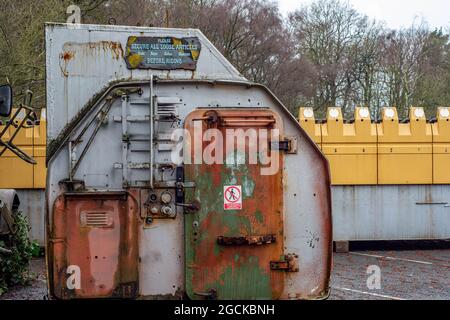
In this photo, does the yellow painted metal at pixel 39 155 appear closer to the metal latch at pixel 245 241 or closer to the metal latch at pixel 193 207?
the metal latch at pixel 193 207

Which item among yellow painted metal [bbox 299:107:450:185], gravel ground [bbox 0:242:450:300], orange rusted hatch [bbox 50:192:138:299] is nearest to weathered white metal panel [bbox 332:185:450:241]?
yellow painted metal [bbox 299:107:450:185]

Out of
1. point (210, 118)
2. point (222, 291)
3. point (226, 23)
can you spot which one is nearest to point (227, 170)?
point (210, 118)

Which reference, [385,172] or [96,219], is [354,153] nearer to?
[385,172]

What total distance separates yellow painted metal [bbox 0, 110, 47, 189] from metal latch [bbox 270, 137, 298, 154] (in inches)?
318

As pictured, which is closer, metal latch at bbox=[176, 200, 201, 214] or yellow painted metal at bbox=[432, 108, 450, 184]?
metal latch at bbox=[176, 200, 201, 214]

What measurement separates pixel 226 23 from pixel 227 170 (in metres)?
25.0

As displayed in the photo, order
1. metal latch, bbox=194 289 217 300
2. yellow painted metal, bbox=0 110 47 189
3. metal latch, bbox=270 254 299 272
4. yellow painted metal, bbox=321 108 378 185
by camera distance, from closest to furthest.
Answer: metal latch, bbox=194 289 217 300 < metal latch, bbox=270 254 299 272 < yellow painted metal, bbox=0 110 47 189 < yellow painted metal, bbox=321 108 378 185

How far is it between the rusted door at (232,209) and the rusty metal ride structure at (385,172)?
7.81 meters

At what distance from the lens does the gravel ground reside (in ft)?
28.6

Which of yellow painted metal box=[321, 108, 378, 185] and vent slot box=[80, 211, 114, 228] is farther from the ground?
yellow painted metal box=[321, 108, 378, 185]

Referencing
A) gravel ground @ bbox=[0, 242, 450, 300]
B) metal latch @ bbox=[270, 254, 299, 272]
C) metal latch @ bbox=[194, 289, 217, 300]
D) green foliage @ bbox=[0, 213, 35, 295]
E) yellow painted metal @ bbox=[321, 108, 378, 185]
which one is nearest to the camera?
metal latch @ bbox=[194, 289, 217, 300]

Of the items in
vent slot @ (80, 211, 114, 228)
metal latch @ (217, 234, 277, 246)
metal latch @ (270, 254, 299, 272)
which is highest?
vent slot @ (80, 211, 114, 228)

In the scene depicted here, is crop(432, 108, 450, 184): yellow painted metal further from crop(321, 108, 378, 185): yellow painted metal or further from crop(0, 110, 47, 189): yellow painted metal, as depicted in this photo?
crop(0, 110, 47, 189): yellow painted metal
